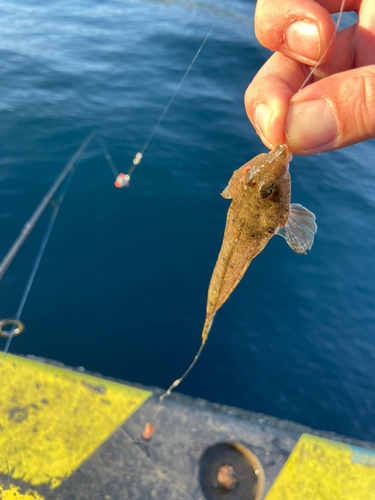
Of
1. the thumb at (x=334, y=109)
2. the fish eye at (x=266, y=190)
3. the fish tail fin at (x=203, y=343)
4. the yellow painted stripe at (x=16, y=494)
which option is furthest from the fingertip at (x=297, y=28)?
the yellow painted stripe at (x=16, y=494)

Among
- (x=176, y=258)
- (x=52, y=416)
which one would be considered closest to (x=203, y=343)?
(x=52, y=416)

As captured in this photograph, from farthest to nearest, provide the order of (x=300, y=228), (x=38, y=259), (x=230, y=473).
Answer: (x=38, y=259)
(x=230, y=473)
(x=300, y=228)

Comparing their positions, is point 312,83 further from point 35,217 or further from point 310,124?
point 35,217

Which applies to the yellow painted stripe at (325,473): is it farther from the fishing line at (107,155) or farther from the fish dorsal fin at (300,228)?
the fishing line at (107,155)

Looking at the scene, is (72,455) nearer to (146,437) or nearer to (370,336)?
(146,437)

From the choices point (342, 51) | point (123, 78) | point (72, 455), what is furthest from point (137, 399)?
point (123, 78)

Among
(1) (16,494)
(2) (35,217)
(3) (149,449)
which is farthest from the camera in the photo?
(2) (35,217)
